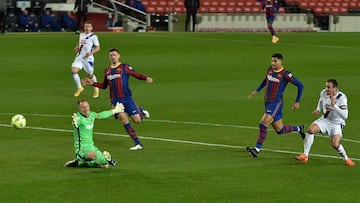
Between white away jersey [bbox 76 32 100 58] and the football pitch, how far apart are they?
152 cm

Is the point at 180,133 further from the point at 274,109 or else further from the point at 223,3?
the point at 223,3

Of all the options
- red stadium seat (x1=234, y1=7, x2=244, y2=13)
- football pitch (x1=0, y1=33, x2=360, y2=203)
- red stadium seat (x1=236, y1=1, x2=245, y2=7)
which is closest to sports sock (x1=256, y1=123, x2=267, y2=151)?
football pitch (x1=0, y1=33, x2=360, y2=203)

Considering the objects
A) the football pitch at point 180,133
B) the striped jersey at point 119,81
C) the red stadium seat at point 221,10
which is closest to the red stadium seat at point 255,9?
the red stadium seat at point 221,10

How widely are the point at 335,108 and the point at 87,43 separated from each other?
1346 centimetres

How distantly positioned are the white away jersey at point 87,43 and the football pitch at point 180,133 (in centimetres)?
152

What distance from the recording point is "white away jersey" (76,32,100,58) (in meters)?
30.9

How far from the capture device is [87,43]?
31156 mm

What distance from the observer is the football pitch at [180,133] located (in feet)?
54.4

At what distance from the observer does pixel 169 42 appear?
51844 mm

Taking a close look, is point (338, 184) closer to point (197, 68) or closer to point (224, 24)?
point (197, 68)

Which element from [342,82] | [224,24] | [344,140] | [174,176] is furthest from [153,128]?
[224,24]

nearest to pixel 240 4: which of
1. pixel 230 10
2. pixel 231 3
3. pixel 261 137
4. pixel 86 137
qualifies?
pixel 231 3

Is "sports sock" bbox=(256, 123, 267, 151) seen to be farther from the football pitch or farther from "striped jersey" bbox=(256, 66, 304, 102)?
"striped jersey" bbox=(256, 66, 304, 102)

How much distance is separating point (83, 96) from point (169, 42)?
66.7 ft
